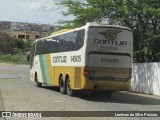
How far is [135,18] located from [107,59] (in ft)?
34.6

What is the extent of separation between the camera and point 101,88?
1983 cm

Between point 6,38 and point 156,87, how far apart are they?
288 feet

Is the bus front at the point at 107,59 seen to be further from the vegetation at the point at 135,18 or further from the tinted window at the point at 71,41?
the vegetation at the point at 135,18

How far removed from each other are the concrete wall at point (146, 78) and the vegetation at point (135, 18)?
8.19ft

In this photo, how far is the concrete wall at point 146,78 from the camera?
24672 mm

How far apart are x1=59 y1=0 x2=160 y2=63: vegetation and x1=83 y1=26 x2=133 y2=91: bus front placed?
8.24m

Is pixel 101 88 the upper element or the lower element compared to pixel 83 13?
lower

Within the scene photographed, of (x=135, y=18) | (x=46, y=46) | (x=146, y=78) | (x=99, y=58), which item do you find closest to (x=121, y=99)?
(x=99, y=58)

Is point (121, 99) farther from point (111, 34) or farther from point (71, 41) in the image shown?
point (71, 41)

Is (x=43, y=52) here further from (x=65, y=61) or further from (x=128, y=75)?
(x=128, y=75)

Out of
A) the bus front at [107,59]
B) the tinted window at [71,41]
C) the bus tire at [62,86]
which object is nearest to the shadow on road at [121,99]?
the bus front at [107,59]

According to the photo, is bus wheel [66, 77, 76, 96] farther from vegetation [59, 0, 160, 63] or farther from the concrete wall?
vegetation [59, 0, 160, 63]

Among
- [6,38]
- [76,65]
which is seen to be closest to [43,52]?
[76,65]

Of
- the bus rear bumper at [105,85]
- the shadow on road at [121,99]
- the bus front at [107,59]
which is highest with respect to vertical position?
the bus front at [107,59]
